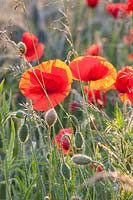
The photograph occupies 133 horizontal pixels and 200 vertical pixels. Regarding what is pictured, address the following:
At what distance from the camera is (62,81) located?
1.74 meters

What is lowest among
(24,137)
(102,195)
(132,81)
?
(102,195)

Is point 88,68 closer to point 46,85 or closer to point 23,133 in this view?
point 46,85

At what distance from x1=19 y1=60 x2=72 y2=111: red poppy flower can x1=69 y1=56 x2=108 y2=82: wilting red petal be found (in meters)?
0.04

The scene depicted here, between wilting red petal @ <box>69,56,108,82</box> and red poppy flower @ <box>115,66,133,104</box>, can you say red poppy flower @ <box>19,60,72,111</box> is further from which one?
red poppy flower @ <box>115,66,133,104</box>

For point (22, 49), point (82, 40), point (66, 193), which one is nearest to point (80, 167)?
point (66, 193)

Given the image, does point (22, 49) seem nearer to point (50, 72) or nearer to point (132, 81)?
point (50, 72)

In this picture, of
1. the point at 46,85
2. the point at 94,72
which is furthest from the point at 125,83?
the point at 46,85

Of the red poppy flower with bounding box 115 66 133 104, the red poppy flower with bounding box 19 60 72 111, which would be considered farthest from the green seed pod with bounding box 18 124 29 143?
the red poppy flower with bounding box 115 66 133 104

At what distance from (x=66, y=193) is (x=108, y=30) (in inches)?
120

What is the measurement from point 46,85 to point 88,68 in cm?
12

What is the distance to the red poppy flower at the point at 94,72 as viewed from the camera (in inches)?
69.9

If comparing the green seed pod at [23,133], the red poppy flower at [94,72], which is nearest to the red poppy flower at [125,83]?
the red poppy flower at [94,72]

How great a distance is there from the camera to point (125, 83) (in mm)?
1815

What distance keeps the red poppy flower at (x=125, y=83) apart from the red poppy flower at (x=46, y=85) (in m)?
0.16
